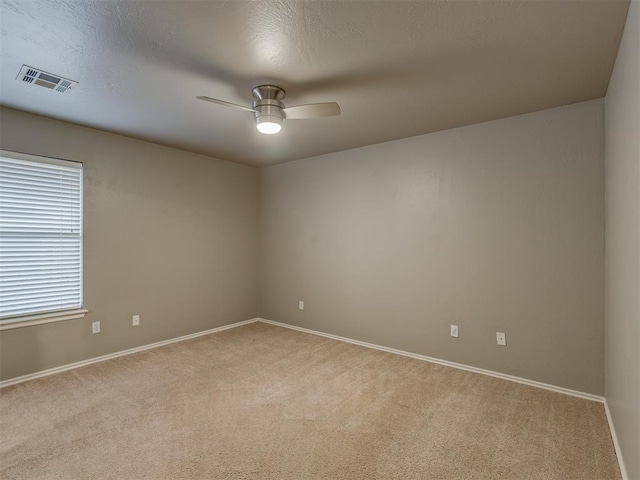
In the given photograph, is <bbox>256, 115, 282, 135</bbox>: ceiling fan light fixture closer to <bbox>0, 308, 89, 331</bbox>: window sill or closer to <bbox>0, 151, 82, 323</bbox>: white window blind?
<bbox>0, 151, 82, 323</bbox>: white window blind

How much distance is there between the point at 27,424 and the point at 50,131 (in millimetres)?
2541

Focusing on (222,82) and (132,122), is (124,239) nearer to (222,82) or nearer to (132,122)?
(132,122)

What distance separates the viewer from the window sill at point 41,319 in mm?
3016

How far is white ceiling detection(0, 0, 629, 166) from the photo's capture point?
1717 millimetres

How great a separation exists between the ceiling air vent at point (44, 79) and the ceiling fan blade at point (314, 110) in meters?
1.61

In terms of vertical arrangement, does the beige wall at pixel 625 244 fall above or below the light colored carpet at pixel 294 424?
above

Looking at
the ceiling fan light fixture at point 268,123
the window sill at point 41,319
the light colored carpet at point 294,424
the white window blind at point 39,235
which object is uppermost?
the ceiling fan light fixture at point 268,123

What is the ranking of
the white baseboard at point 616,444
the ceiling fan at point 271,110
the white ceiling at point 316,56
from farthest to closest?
the ceiling fan at point 271,110
the white baseboard at point 616,444
the white ceiling at point 316,56

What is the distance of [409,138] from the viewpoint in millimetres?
3789

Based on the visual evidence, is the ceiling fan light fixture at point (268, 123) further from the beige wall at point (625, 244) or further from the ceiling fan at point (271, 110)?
the beige wall at point (625, 244)

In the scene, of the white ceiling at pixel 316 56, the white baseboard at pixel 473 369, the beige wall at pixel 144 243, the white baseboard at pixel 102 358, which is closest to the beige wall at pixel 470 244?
the white baseboard at pixel 473 369

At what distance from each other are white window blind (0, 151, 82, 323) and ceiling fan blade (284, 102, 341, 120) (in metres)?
2.45

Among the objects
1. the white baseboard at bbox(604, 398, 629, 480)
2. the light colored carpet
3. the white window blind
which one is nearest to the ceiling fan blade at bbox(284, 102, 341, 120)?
the light colored carpet

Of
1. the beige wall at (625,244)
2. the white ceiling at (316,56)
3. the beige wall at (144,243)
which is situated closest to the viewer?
the beige wall at (625,244)
